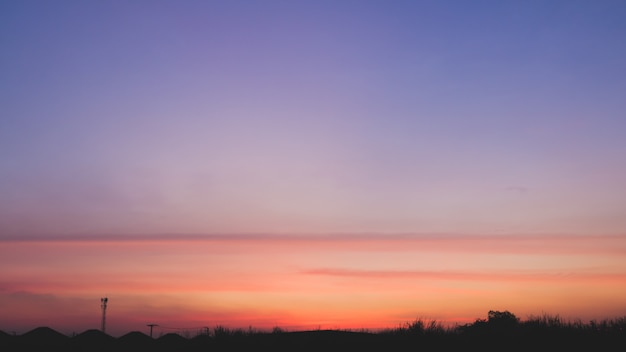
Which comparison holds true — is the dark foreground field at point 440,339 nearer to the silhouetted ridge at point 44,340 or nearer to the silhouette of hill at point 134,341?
the silhouette of hill at point 134,341

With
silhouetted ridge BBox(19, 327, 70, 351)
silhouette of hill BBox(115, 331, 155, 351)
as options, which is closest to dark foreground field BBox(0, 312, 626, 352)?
silhouette of hill BBox(115, 331, 155, 351)

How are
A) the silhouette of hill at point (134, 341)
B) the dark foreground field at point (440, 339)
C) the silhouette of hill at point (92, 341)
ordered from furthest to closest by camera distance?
the silhouette of hill at point (134, 341), the silhouette of hill at point (92, 341), the dark foreground field at point (440, 339)

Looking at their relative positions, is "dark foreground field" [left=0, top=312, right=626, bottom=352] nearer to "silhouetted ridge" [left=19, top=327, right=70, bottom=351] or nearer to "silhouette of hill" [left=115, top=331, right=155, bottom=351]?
"silhouette of hill" [left=115, top=331, right=155, bottom=351]

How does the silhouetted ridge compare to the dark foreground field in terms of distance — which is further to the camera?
the silhouetted ridge

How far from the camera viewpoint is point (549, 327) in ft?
79.2

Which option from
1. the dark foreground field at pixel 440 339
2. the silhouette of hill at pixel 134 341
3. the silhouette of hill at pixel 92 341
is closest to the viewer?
the dark foreground field at pixel 440 339

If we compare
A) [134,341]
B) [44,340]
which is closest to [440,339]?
[134,341]

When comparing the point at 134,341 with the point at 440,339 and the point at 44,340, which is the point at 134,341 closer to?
the point at 44,340

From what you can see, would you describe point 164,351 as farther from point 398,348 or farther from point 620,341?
point 620,341

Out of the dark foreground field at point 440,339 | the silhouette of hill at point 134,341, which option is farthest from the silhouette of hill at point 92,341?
the dark foreground field at point 440,339

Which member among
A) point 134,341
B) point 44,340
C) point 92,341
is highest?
point 44,340

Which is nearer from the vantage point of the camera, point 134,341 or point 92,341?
point 92,341

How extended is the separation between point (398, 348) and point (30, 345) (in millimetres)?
20958

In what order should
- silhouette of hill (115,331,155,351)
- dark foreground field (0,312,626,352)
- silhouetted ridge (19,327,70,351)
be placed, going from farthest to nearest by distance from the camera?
silhouette of hill (115,331,155,351)
silhouetted ridge (19,327,70,351)
dark foreground field (0,312,626,352)
